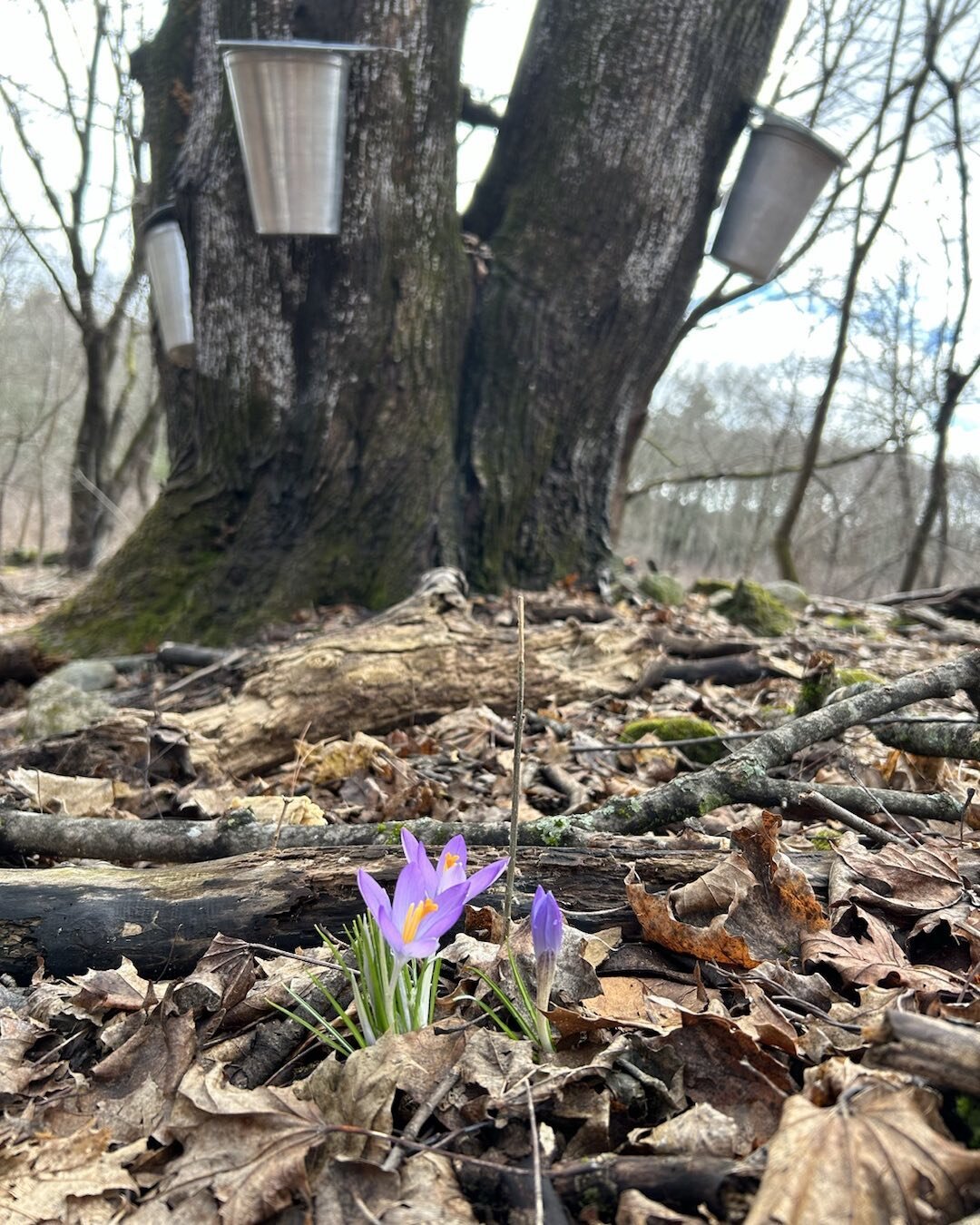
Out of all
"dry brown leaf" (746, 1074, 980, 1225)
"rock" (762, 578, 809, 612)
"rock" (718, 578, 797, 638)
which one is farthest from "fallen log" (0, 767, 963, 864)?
"rock" (762, 578, 809, 612)

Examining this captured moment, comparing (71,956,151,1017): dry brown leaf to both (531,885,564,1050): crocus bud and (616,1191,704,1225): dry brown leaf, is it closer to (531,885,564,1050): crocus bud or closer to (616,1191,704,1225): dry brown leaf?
(531,885,564,1050): crocus bud

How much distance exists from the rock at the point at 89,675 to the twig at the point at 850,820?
312cm

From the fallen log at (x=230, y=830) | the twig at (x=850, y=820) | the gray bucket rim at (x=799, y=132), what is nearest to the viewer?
the twig at (x=850, y=820)

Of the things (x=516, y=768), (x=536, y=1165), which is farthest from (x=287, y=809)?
(x=536, y=1165)

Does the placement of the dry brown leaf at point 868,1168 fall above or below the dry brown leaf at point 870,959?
above

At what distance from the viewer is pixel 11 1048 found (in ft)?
4.12

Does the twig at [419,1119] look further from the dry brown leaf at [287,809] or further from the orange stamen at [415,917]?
the dry brown leaf at [287,809]

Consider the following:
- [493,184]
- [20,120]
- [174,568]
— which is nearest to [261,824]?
[174,568]

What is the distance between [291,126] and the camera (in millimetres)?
3688

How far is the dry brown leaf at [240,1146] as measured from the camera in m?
0.92

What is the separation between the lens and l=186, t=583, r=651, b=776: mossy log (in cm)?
276

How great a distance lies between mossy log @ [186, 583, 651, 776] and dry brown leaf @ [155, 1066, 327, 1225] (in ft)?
5.33

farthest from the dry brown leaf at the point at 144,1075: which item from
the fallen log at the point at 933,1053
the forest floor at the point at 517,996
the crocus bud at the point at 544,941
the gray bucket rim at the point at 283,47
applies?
the gray bucket rim at the point at 283,47

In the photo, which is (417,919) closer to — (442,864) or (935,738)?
(442,864)
